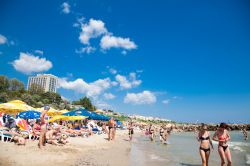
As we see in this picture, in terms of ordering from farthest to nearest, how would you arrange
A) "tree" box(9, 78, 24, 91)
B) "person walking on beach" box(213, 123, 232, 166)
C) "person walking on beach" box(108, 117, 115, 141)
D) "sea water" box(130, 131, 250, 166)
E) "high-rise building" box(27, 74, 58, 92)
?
"high-rise building" box(27, 74, 58, 92), "tree" box(9, 78, 24, 91), "person walking on beach" box(108, 117, 115, 141), "sea water" box(130, 131, 250, 166), "person walking on beach" box(213, 123, 232, 166)

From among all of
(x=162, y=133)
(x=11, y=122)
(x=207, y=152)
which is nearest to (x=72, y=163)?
(x=207, y=152)

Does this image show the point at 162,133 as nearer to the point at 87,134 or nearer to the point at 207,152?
the point at 87,134

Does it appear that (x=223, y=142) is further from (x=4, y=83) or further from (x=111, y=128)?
(x=4, y=83)

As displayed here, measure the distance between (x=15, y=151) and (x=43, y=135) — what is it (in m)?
1.39

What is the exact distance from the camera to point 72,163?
301 inches

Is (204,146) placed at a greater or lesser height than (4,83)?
lesser

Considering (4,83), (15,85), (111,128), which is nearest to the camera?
(111,128)

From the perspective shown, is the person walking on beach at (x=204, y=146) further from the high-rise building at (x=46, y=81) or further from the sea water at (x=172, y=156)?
the high-rise building at (x=46, y=81)

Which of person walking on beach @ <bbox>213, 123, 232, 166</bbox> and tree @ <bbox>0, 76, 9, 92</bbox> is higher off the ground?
tree @ <bbox>0, 76, 9, 92</bbox>

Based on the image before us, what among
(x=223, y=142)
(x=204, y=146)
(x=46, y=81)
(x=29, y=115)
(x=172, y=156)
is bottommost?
(x=172, y=156)

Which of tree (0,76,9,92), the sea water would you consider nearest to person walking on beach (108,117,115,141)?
the sea water

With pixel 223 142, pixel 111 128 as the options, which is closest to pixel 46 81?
pixel 111 128

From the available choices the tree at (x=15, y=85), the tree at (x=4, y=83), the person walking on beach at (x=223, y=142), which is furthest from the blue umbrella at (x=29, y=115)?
the tree at (x=15, y=85)

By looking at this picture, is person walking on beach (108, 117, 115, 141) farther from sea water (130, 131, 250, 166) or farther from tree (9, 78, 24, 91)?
tree (9, 78, 24, 91)
